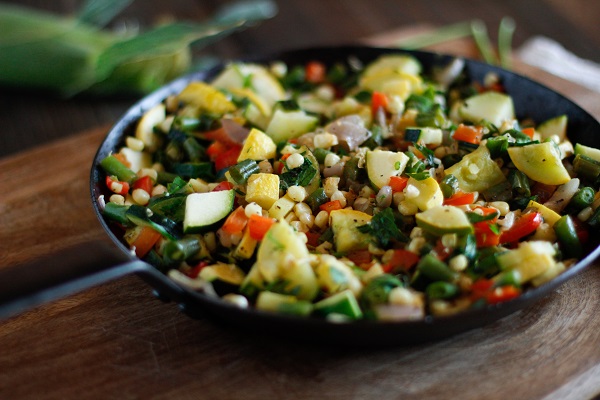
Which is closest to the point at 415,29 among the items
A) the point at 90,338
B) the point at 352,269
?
the point at 352,269

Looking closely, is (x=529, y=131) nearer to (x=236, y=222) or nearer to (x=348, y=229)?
(x=348, y=229)

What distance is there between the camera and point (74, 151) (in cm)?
332

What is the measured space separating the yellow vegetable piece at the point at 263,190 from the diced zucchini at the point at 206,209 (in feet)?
0.22

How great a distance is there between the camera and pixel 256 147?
2.57 metres

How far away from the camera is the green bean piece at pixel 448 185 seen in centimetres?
238

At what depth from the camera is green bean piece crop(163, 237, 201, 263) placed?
86.0 inches

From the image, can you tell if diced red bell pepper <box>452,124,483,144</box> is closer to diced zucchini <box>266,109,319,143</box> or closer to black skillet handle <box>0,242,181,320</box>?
diced zucchini <box>266,109,319,143</box>

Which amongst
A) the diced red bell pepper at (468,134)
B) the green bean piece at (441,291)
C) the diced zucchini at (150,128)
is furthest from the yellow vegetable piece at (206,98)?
the green bean piece at (441,291)

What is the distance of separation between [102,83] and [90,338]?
2.14 metres

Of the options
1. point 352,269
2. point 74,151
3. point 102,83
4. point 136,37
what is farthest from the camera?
point 102,83

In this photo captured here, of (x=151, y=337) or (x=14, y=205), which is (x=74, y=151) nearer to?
(x=14, y=205)

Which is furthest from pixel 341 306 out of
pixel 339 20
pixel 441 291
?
pixel 339 20

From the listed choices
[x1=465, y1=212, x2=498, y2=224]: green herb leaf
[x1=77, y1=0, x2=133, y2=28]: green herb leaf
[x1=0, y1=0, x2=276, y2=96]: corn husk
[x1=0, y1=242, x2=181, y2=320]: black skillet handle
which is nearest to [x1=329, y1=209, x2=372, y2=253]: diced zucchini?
[x1=465, y1=212, x2=498, y2=224]: green herb leaf

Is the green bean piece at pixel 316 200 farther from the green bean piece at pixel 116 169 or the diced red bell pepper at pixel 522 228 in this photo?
the green bean piece at pixel 116 169
